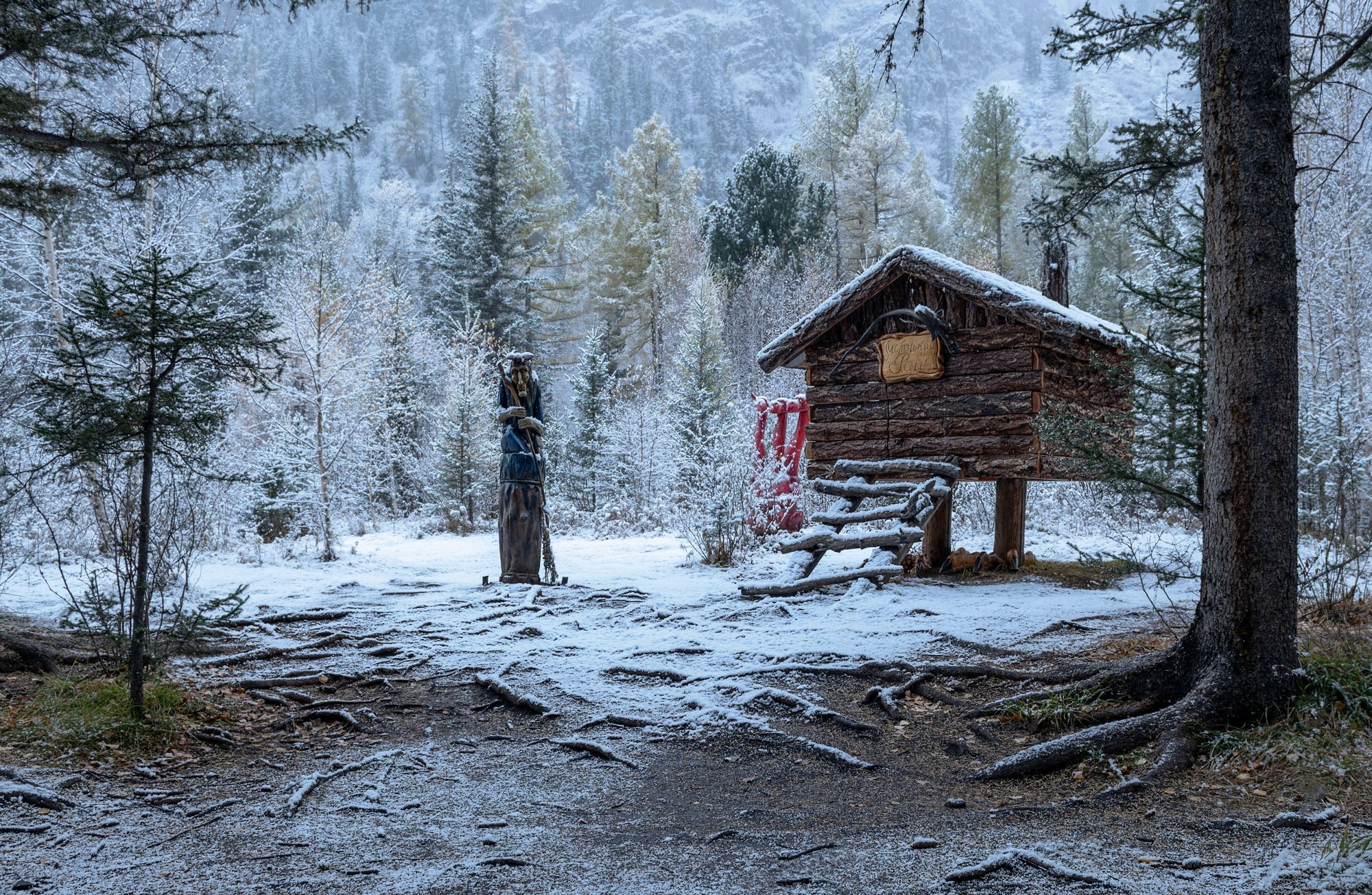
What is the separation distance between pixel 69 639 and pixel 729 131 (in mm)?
78590

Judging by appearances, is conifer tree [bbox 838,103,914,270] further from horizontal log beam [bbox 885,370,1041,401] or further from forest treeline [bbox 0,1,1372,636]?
horizontal log beam [bbox 885,370,1041,401]

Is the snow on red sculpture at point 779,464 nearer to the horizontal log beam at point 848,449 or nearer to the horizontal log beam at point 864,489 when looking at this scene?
the horizontal log beam at point 848,449

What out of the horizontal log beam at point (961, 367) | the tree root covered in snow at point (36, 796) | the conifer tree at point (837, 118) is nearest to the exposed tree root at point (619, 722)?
the tree root covered in snow at point (36, 796)

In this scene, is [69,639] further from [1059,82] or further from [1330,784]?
[1059,82]

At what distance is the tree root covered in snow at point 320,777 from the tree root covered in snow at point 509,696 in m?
1.05

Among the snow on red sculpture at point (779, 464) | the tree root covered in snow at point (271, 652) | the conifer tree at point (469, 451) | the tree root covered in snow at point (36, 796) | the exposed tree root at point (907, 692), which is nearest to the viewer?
the tree root covered in snow at point (36, 796)

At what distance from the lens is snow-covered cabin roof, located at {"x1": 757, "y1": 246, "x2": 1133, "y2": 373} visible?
371 inches

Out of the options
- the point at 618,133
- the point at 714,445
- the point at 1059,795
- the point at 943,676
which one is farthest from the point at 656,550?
the point at 618,133

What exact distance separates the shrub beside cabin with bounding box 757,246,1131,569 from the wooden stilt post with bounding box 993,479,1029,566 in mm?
17

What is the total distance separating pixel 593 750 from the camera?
503 cm

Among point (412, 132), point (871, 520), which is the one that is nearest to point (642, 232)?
point (871, 520)

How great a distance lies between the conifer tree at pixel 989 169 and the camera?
1505 inches

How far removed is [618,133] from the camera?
242 feet

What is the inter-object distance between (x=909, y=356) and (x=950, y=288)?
983 mm
